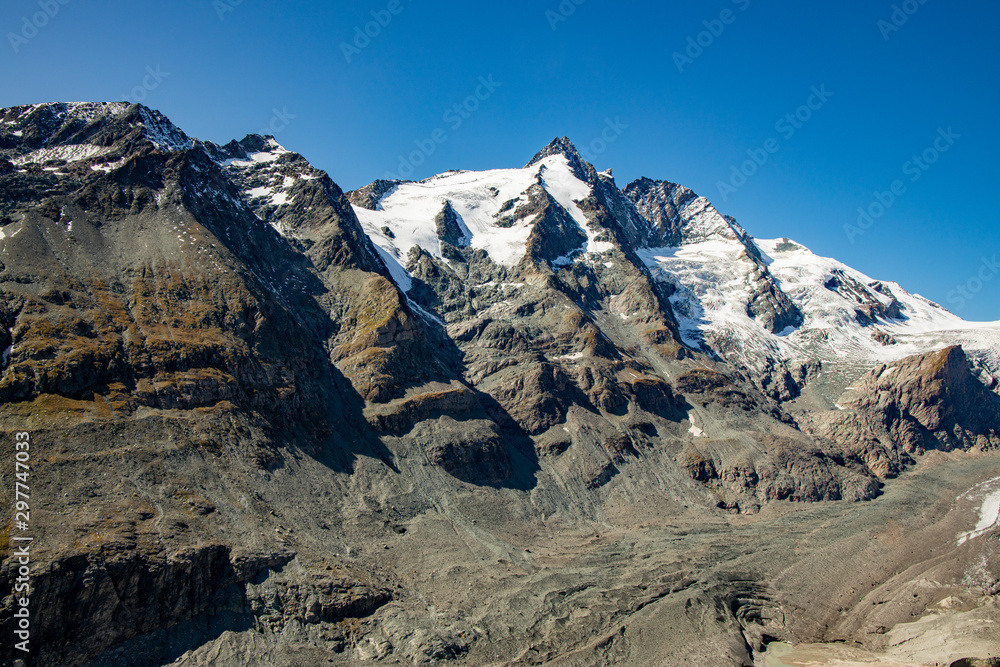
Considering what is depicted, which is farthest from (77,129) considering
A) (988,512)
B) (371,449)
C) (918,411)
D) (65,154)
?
(918,411)

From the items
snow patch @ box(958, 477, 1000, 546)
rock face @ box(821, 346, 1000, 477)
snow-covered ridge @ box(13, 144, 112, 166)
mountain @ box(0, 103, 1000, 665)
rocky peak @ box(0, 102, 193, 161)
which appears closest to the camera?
mountain @ box(0, 103, 1000, 665)

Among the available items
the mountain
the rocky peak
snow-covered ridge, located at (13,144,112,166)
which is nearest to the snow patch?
the mountain

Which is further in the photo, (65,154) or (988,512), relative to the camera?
(65,154)

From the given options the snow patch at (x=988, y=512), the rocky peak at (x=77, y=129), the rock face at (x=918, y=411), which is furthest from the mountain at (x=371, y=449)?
the snow patch at (x=988, y=512)

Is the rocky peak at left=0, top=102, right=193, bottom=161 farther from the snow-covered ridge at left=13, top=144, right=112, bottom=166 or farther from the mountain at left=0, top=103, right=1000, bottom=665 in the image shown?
the mountain at left=0, top=103, right=1000, bottom=665

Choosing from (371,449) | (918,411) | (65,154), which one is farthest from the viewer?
(918,411)

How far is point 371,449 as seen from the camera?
320ft

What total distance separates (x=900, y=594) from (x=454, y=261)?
143 metres

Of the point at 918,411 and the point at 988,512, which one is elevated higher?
the point at 918,411

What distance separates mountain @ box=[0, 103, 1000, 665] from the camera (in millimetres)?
58500

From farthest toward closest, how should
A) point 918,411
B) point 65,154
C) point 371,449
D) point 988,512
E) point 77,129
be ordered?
point 918,411 < point 77,129 < point 65,154 < point 988,512 < point 371,449

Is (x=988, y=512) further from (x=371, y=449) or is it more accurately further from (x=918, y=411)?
(x=371, y=449)

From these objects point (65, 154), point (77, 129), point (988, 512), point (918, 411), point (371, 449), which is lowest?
point (988, 512)

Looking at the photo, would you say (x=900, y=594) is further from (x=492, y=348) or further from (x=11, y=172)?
(x=11, y=172)
